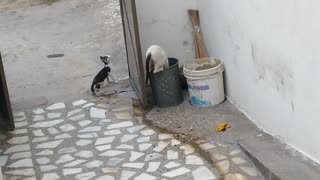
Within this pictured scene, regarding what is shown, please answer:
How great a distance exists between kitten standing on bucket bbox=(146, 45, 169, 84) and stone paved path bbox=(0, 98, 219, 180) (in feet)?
1.79

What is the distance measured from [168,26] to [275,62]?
87.2 inches

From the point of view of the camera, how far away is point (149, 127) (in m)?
5.50

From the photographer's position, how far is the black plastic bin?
587 cm

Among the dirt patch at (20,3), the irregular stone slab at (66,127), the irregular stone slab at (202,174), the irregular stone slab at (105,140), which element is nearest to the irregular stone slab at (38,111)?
the irregular stone slab at (66,127)

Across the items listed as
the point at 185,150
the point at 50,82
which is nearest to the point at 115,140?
the point at 185,150

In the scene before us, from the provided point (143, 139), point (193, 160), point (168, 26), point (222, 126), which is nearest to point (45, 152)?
point (143, 139)

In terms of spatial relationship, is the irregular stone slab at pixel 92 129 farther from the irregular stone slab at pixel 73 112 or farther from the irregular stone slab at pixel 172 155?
the irregular stone slab at pixel 172 155

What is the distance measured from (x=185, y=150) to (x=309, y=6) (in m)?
1.84

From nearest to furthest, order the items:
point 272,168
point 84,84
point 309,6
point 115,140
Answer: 1. point 309,6
2. point 272,168
3. point 115,140
4. point 84,84

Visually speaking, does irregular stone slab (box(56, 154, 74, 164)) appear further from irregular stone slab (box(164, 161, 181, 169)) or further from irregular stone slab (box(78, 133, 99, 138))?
irregular stone slab (box(164, 161, 181, 169))

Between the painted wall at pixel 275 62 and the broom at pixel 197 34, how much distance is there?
0.46m

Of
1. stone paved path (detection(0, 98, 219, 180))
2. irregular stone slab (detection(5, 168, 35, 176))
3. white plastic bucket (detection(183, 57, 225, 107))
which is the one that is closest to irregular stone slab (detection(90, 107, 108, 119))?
stone paved path (detection(0, 98, 219, 180))

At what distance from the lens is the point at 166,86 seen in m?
5.90

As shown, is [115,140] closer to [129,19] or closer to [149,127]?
[149,127]
